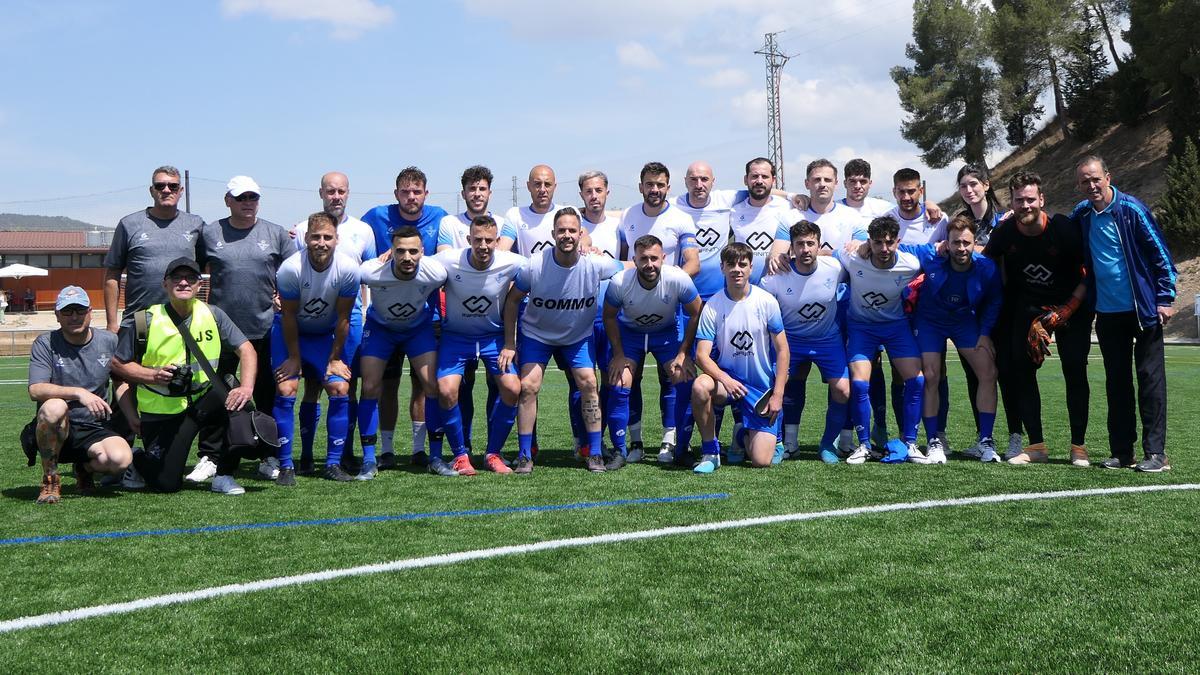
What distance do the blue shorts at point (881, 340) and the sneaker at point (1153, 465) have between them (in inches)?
62.2

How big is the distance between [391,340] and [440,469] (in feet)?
3.06

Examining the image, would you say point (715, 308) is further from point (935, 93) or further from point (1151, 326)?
point (935, 93)

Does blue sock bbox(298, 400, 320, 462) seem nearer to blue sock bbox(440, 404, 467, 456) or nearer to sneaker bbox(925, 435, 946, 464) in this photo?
blue sock bbox(440, 404, 467, 456)

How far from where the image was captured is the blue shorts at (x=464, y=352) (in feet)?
23.1

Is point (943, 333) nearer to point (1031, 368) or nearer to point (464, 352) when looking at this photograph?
point (1031, 368)

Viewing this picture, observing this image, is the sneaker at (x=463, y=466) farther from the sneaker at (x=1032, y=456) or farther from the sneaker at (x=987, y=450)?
the sneaker at (x=1032, y=456)

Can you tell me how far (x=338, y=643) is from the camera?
11.2 ft

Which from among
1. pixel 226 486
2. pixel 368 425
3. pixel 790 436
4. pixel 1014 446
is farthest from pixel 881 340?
pixel 226 486

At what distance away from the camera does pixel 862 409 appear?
24.0 ft

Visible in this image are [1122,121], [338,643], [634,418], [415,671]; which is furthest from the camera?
[1122,121]

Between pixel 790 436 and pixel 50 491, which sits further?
pixel 790 436

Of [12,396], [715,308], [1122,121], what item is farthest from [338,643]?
[1122,121]

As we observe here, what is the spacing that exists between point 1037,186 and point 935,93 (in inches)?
1724

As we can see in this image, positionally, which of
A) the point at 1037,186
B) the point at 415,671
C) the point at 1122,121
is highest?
the point at 1122,121
